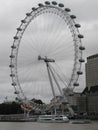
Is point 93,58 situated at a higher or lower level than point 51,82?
higher

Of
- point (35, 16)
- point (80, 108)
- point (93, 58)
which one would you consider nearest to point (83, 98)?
point (80, 108)

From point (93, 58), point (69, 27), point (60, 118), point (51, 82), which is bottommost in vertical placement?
point (60, 118)

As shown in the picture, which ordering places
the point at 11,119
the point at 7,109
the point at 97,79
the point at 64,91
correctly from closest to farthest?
the point at 64,91, the point at 11,119, the point at 7,109, the point at 97,79

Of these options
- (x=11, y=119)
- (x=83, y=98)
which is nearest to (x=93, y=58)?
(x=83, y=98)

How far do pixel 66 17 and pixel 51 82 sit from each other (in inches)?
431

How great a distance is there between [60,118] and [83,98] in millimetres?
59423

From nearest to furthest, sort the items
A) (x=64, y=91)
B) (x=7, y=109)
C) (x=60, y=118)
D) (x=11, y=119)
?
(x=64, y=91) → (x=60, y=118) → (x=11, y=119) → (x=7, y=109)

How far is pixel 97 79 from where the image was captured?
118875 mm

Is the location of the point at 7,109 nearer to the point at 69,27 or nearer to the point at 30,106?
the point at 30,106

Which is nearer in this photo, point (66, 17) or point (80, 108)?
point (66, 17)

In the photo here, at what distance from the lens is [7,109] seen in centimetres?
10400

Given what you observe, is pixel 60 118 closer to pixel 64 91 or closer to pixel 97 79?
pixel 64 91

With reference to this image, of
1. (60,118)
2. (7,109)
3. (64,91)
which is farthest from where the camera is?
(7,109)

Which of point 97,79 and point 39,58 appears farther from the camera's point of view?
point 97,79
